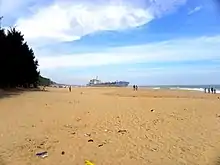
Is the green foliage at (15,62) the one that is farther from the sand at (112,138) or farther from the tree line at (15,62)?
the sand at (112,138)

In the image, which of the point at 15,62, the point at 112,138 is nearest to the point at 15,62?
the point at 15,62

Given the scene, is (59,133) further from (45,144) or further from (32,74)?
(32,74)

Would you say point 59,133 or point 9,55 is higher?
point 9,55

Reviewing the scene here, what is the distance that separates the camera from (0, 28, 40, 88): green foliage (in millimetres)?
30750

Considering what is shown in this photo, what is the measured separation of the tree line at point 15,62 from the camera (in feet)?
101

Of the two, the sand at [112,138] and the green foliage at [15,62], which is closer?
the sand at [112,138]

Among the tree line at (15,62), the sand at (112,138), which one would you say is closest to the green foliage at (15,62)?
the tree line at (15,62)

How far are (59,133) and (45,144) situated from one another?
125 centimetres

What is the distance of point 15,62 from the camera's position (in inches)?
1247

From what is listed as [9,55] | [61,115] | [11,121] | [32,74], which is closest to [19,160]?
[11,121]

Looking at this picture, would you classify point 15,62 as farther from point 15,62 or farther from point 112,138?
point 112,138

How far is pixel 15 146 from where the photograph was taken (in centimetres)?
917

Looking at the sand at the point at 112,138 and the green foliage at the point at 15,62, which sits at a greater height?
the green foliage at the point at 15,62

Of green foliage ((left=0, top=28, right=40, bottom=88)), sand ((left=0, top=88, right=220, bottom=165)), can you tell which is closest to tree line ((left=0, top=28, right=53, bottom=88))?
green foliage ((left=0, top=28, right=40, bottom=88))
